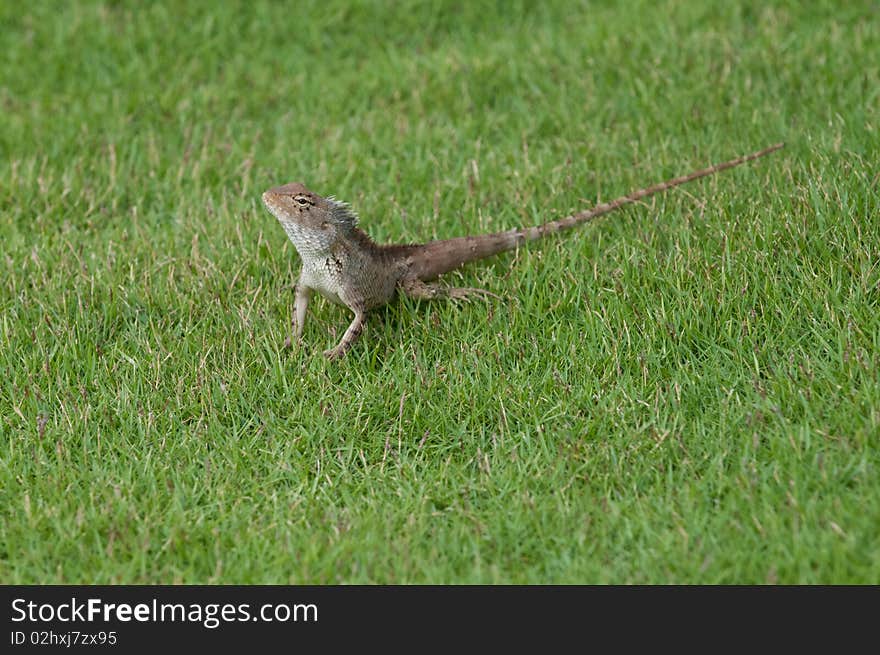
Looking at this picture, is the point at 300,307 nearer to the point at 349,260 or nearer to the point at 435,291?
the point at 349,260

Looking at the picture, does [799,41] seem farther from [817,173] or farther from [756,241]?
[756,241]

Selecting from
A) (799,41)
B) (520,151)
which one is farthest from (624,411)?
(799,41)

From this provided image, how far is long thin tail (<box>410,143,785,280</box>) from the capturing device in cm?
647

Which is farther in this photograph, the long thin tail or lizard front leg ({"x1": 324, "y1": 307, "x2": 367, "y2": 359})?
the long thin tail

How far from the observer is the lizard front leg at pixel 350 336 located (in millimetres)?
5973

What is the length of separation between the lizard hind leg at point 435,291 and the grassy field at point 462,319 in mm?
115

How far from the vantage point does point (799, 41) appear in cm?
869

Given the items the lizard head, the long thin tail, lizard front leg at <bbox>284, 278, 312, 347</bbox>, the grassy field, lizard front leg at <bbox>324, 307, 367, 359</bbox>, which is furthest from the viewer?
the long thin tail

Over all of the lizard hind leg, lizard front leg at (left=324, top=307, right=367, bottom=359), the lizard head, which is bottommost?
lizard front leg at (left=324, top=307, right=367, bottom=359)

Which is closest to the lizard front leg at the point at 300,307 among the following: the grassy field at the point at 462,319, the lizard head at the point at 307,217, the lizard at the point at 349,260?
the lizard at the point at 349,260

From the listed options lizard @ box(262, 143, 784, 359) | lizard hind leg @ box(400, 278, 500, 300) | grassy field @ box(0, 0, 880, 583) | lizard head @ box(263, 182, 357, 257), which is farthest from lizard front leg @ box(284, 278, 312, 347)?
lizard hind leg @ box(400, 278, 500, 300)

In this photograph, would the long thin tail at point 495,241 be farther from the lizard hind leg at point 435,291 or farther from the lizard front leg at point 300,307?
the lizard front leg at point 300,307

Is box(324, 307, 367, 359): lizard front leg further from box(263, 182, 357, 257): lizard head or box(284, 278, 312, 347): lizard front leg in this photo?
box(263, 182, 357, 257): lizard head
